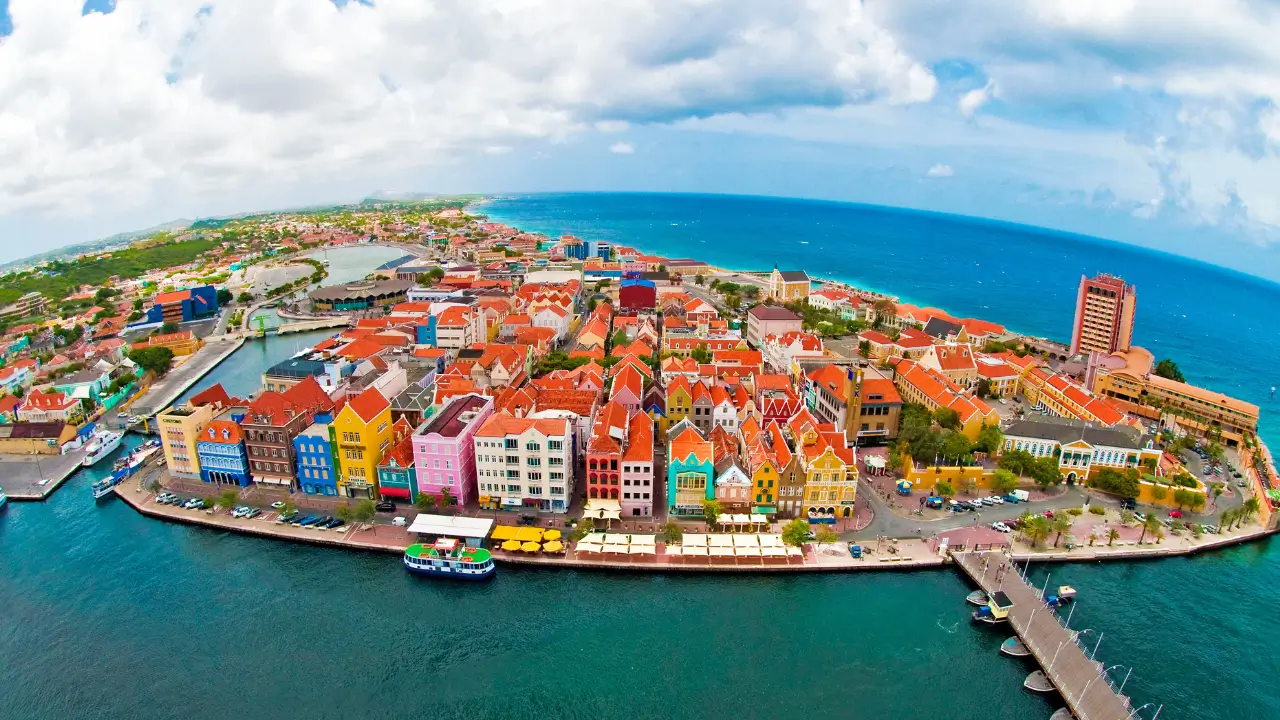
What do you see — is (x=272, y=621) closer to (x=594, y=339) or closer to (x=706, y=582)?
(x=706, y=582)

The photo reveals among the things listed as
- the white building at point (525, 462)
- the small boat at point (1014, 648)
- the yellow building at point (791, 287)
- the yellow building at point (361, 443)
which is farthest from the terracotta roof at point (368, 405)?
the yellow building at point (791, 287)

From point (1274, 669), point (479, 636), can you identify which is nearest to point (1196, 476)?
point (1274, 669)

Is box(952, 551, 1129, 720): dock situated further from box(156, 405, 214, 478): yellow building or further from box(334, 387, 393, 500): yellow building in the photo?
box(156, 405, 214, 478): yellow building

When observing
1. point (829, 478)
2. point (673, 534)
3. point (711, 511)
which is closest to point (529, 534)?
point (673, 534)

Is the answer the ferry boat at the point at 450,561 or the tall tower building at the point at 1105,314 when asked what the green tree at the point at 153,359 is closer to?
the ferry boat at the point at 450,561

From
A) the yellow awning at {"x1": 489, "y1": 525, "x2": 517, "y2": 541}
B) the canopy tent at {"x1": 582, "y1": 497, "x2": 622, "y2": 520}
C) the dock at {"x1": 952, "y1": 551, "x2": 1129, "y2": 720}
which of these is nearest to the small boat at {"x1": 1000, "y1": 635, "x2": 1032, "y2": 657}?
the dock at {"x1": 952, "y1": 551, "x2": 1129, "y2": 720}

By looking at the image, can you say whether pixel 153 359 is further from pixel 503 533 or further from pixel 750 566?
pixel 750 566
